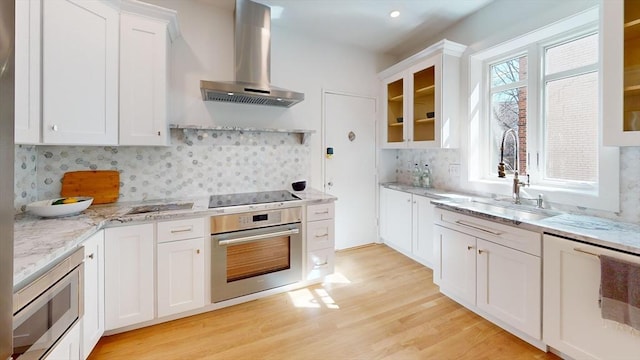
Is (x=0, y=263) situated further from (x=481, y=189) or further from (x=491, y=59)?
(x=491, y=59)

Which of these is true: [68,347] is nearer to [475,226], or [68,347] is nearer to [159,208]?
[159,208]

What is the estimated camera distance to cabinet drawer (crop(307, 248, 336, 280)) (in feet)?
8.27

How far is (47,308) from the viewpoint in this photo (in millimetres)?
1136

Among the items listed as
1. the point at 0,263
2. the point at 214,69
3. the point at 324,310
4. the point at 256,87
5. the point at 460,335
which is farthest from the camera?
the point at 214,69

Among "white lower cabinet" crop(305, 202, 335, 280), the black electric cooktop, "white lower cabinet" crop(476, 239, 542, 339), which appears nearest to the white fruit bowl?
the black electric cooktop

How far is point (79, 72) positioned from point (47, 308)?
1.46 m

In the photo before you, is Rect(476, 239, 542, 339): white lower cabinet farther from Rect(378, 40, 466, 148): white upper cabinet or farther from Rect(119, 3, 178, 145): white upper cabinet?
Rect(119, 3, 178, 145): white upper cabinet

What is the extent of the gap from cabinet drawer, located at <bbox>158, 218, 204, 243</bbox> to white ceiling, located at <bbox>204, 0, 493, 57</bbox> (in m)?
2.17

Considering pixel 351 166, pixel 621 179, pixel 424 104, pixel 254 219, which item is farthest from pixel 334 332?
pixel 424 104

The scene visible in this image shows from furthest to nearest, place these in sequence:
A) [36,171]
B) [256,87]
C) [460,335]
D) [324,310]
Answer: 1. [256,87]
2. [324,310]
3. [36,171]
4. [460,335]

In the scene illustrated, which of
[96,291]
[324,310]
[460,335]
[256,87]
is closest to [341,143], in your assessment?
[256,87]

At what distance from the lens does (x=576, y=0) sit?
1938 millimetres

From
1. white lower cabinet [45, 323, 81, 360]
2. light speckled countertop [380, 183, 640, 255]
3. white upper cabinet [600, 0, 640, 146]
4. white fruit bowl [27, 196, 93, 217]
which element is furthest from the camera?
white fruit bowl [27, 196, 93, 217]

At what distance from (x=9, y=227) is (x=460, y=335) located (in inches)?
92.5
